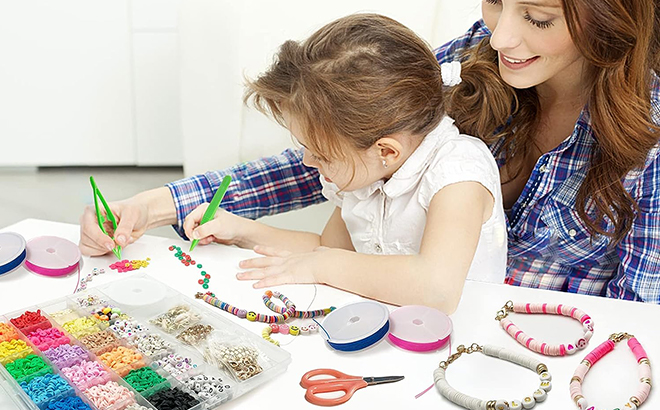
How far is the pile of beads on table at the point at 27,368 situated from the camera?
0.63 m

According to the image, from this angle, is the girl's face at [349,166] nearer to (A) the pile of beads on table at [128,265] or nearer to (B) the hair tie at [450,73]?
(B) the hair tie at [450,73]

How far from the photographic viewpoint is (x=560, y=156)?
1.06 meters

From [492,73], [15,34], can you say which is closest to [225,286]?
[492,73]

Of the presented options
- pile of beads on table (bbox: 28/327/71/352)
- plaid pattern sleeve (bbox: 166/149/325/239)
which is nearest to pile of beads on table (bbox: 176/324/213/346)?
pile of beads on table (bbox: 28/327/71/352)

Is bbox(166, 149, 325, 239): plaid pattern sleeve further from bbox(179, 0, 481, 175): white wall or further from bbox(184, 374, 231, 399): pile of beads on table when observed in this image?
bbox(184, 374, 231, 399): pile of beads on table

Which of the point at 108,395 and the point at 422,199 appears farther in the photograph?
the point at 422,199

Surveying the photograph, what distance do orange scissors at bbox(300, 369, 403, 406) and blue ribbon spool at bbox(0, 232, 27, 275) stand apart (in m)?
0.44

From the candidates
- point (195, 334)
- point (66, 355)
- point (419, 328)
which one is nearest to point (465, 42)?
point (419, 328)

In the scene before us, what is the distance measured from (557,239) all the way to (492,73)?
30cm

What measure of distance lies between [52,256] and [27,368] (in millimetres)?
280

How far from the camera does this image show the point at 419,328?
0.74 metres

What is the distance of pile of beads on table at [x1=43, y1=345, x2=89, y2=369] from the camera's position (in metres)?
0.65

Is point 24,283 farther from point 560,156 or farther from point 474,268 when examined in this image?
point 560,156

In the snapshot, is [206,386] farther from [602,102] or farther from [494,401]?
[602,102]
